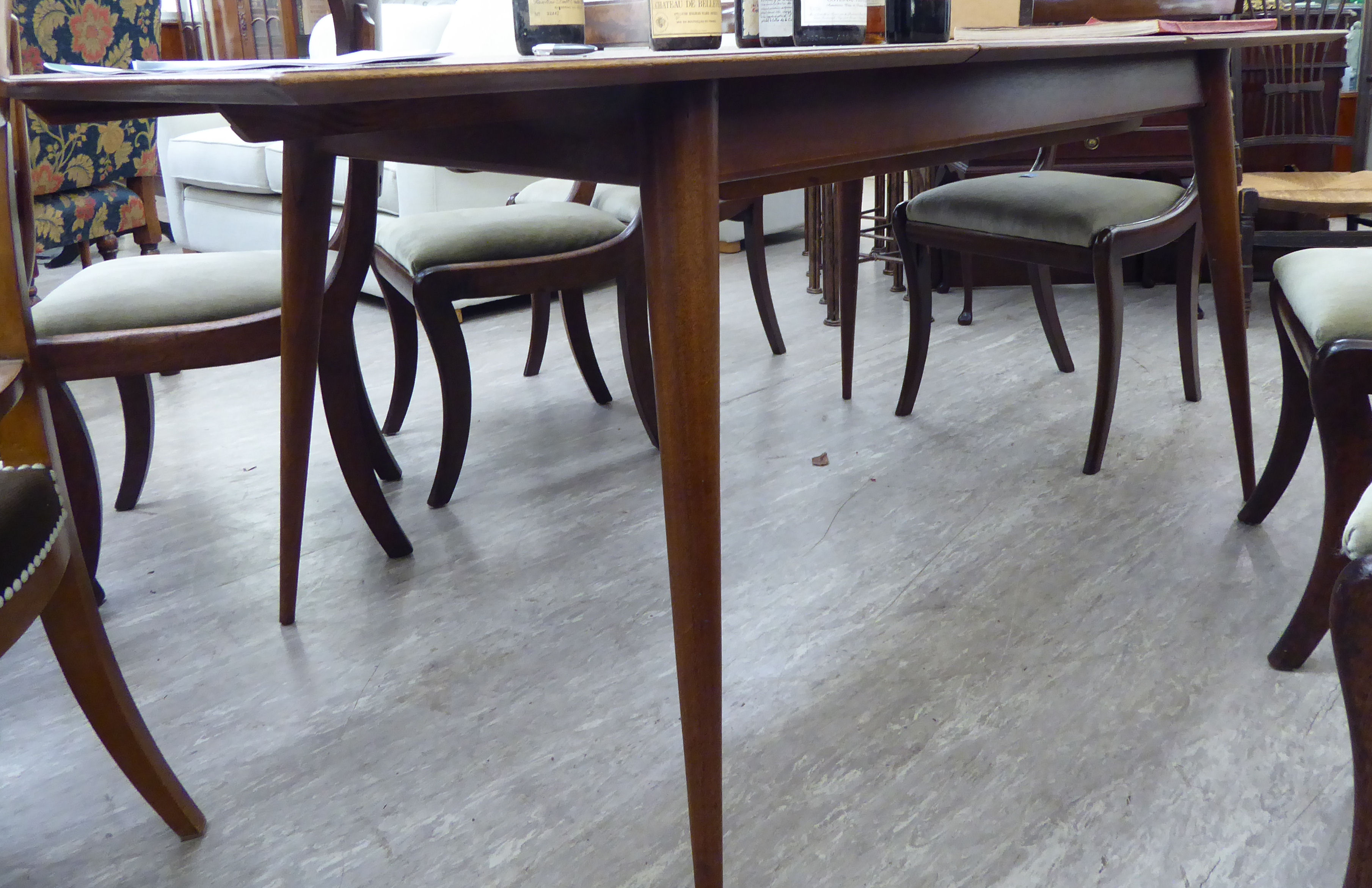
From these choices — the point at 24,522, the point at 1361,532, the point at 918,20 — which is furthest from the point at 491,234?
the point at 1361,532

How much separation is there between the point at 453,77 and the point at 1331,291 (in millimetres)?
961

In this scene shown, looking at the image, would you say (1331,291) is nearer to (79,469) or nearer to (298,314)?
(298,314)

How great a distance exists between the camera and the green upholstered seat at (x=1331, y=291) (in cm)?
104

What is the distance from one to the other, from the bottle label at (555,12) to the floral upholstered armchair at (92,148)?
1806 mm

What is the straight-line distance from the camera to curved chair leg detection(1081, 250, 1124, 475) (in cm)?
166

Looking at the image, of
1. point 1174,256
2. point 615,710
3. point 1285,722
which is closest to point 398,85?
point 615,710

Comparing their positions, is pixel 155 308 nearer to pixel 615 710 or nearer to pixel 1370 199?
pixel 615 710

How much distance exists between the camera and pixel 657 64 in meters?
0.68

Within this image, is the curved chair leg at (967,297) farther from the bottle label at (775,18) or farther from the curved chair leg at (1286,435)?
the bottle label at (775,18)

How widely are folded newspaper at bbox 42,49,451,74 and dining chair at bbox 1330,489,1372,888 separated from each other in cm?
74

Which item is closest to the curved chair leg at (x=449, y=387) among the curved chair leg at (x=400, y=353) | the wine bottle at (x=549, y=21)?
the curved chair leg at (x=400, y=353)

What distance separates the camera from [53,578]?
0.81m

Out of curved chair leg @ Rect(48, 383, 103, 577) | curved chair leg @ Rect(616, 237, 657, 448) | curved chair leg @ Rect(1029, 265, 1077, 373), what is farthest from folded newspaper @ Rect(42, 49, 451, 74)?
curved chair leg @ Rect(1029, 265, 1077, 373)

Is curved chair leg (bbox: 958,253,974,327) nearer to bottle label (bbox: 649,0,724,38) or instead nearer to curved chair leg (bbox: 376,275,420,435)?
curved chair leg (bbox: 376,275,420,435)
